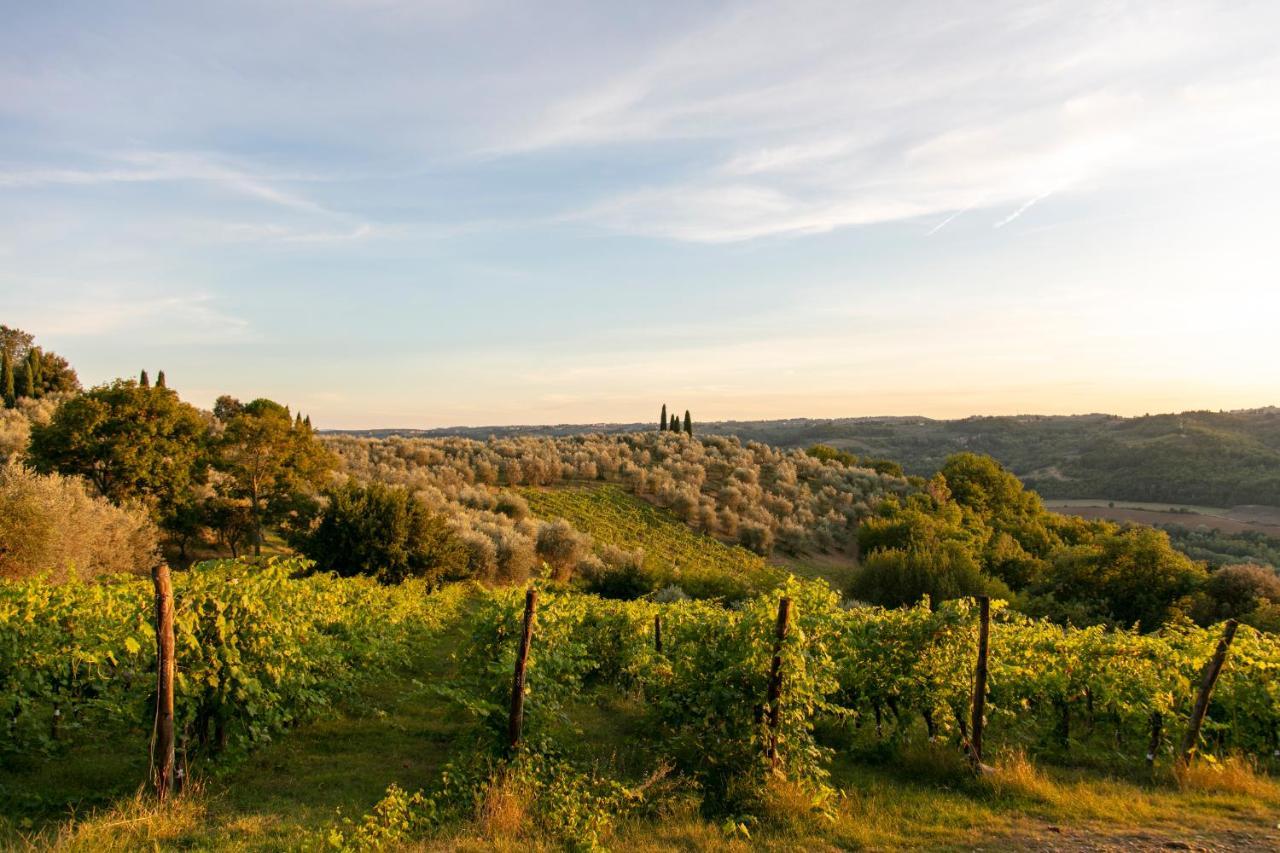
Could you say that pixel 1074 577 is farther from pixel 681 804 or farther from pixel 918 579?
pixel 681 804

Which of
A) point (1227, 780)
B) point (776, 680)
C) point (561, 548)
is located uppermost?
point (776, 680)

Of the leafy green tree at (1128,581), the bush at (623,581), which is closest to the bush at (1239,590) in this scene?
the leafy green tree at (1128,581)

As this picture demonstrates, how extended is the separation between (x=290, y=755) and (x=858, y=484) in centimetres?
5942

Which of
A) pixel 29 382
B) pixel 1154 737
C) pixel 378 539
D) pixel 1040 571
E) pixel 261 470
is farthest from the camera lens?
pixel 29 382

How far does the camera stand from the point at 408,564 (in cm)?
2484

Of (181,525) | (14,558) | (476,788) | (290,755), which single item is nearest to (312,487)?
(181,525)

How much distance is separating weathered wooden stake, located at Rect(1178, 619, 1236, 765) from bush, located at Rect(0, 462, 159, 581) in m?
20.7

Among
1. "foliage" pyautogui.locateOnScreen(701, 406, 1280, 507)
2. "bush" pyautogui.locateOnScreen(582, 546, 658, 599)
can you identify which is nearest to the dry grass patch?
"bush" pyautogui.locateOnScreen(582, 546, 658, 599)

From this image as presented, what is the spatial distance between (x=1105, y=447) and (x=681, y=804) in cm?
10252

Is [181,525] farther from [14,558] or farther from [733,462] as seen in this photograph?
[733,462]

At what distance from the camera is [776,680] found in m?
6.87

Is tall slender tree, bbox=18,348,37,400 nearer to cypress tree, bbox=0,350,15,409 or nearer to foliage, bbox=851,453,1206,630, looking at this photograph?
cypress tree, bbox=0,350,15,409

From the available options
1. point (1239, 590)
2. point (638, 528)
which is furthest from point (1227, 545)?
point (638, 528)

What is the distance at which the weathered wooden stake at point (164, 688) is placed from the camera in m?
5.79
